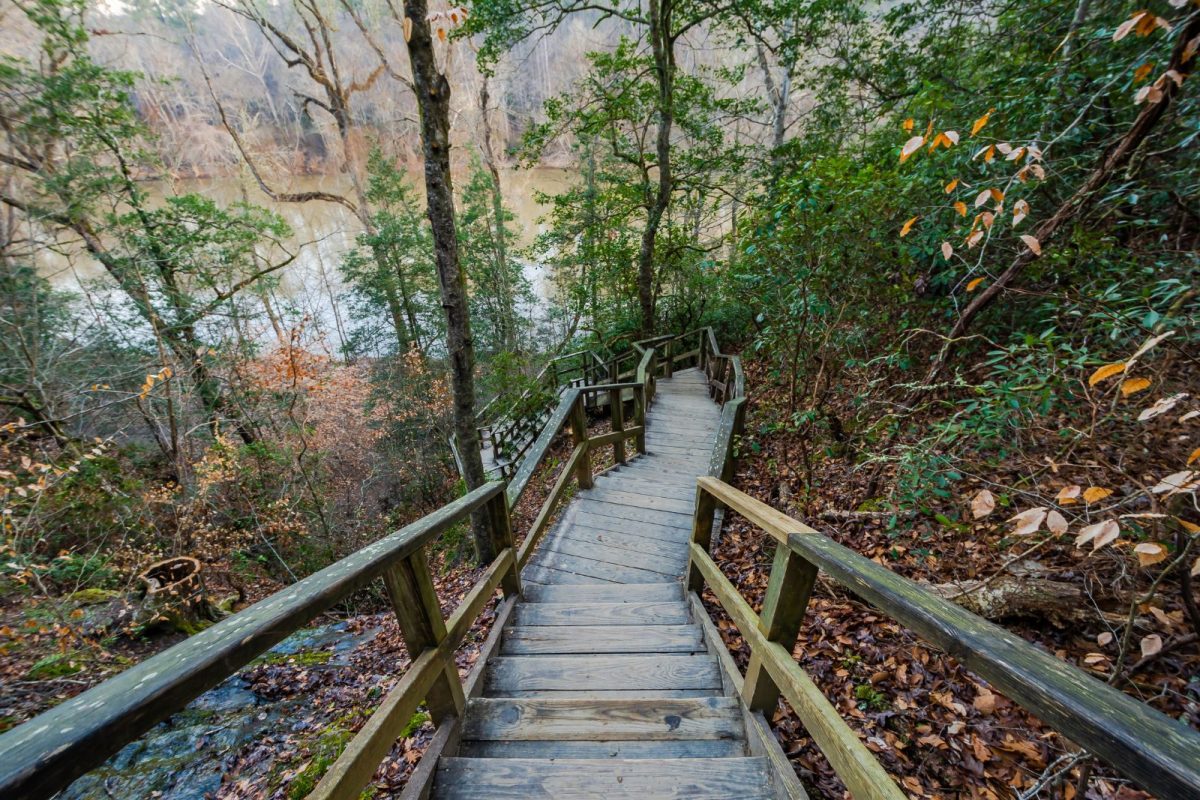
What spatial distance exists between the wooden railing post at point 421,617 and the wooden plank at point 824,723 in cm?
124

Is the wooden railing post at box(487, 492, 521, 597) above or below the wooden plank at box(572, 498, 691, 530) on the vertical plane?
above

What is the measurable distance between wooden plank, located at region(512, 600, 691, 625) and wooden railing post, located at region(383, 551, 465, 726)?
3.42 feet

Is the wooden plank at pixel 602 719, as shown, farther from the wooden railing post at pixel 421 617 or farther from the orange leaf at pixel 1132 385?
the orange leaf at pixel 1132 385

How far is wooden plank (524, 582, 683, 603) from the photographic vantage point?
318 cm

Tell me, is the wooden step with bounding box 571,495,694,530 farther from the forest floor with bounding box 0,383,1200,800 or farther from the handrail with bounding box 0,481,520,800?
the handrail with bounding box 0,481,520,800

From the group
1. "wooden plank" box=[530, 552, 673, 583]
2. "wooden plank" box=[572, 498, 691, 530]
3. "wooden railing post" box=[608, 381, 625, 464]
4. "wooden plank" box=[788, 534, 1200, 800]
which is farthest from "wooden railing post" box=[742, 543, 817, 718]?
"wooden railing post" box=[608, 381, 625, 464]

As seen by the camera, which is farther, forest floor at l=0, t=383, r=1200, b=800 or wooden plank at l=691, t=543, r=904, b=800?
forest floor at l=0, t=383, r=1200, b=800

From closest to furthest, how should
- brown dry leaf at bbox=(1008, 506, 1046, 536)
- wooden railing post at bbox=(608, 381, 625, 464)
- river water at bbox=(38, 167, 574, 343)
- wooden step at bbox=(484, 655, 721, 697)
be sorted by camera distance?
brown dry leaf at bbox=(1008, 506, 1046, 536) < wooden step at bbox=(484, 655, 721, 697) < wooden railing post at bbox=(608, 381, 625, 464) < river water at bbox=(38, 167, 574, 343)

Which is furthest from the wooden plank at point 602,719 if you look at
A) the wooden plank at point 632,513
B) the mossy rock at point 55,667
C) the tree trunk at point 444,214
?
the mossy rock at point 55,667

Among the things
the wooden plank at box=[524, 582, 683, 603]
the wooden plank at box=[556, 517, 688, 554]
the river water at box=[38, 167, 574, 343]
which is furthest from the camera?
the river water at box=[38, 167, 574, 343]

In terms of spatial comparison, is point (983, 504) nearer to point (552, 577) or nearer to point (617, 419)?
point (552, 577)

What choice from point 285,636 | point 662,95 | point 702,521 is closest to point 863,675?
point 702,521

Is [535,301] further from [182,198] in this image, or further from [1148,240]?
[1148,240]

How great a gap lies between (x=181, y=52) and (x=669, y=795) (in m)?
27.3
